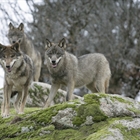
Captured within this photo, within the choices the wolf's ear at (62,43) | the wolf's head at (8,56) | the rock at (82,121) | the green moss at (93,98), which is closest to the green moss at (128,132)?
the rock at (82,121)

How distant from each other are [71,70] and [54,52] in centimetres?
85

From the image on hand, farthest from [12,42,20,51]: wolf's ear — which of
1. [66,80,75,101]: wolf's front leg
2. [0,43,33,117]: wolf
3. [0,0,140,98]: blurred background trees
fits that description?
[0,0,140,98]: blurred background trees

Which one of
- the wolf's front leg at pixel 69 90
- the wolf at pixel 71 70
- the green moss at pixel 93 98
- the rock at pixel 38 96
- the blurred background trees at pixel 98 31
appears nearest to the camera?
the green moss at pixel 93 98

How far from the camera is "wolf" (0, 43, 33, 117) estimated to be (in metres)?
9.00

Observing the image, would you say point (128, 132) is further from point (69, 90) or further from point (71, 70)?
point (71, 70)

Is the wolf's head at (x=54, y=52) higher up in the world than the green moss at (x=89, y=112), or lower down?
higher up

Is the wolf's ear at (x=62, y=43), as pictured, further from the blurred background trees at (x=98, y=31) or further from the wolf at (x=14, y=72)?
the blurred background trees at (x=98, y=31)

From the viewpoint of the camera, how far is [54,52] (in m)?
10.2

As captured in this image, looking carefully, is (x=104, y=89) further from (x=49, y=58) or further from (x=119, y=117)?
(x=119, y=117)

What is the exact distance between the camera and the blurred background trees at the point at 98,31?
23.1 metres

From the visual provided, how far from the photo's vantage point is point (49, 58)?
33.5 ft

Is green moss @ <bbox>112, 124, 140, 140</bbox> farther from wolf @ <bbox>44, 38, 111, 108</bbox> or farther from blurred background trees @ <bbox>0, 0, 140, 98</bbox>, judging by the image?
blurred background trees @ <bbox>0, 0, 140, 98</bbox>

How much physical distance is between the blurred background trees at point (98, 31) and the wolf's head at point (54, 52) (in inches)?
475

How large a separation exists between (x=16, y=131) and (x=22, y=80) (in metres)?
3.09
